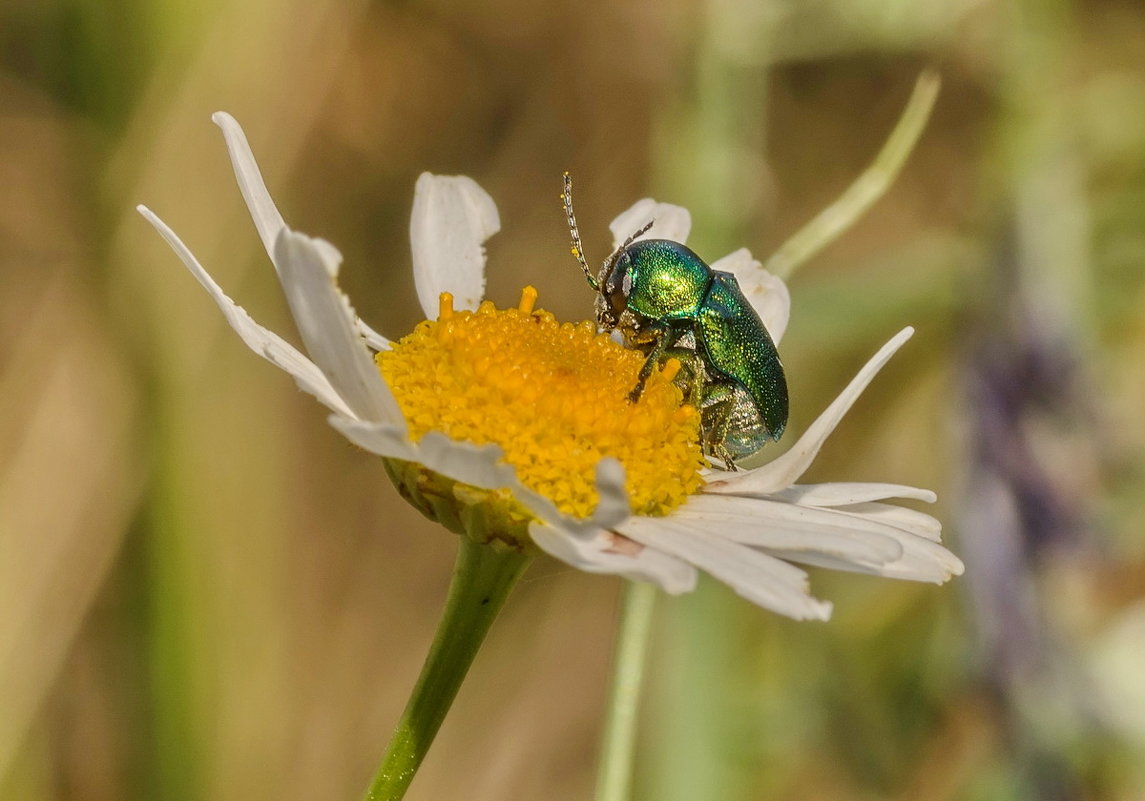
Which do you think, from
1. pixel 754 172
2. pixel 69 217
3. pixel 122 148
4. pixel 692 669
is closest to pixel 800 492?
pixel 692 669

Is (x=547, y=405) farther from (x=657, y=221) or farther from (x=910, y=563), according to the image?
(x=657, y=221)

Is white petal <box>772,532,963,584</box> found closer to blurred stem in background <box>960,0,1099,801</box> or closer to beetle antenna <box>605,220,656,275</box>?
beetle antenna <box>605,220,656,275</box>

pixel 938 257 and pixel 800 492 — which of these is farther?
pixel 938 257

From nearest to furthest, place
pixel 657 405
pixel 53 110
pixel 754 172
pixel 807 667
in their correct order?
pixel 657 405, pixel 754 172, pixel 807 667, pixel 53 110

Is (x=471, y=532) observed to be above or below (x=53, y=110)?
below

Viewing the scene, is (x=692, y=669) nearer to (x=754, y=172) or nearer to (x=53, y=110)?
(x=754, y=172)

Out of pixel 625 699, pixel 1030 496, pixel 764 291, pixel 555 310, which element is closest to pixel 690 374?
pixel 764 291
